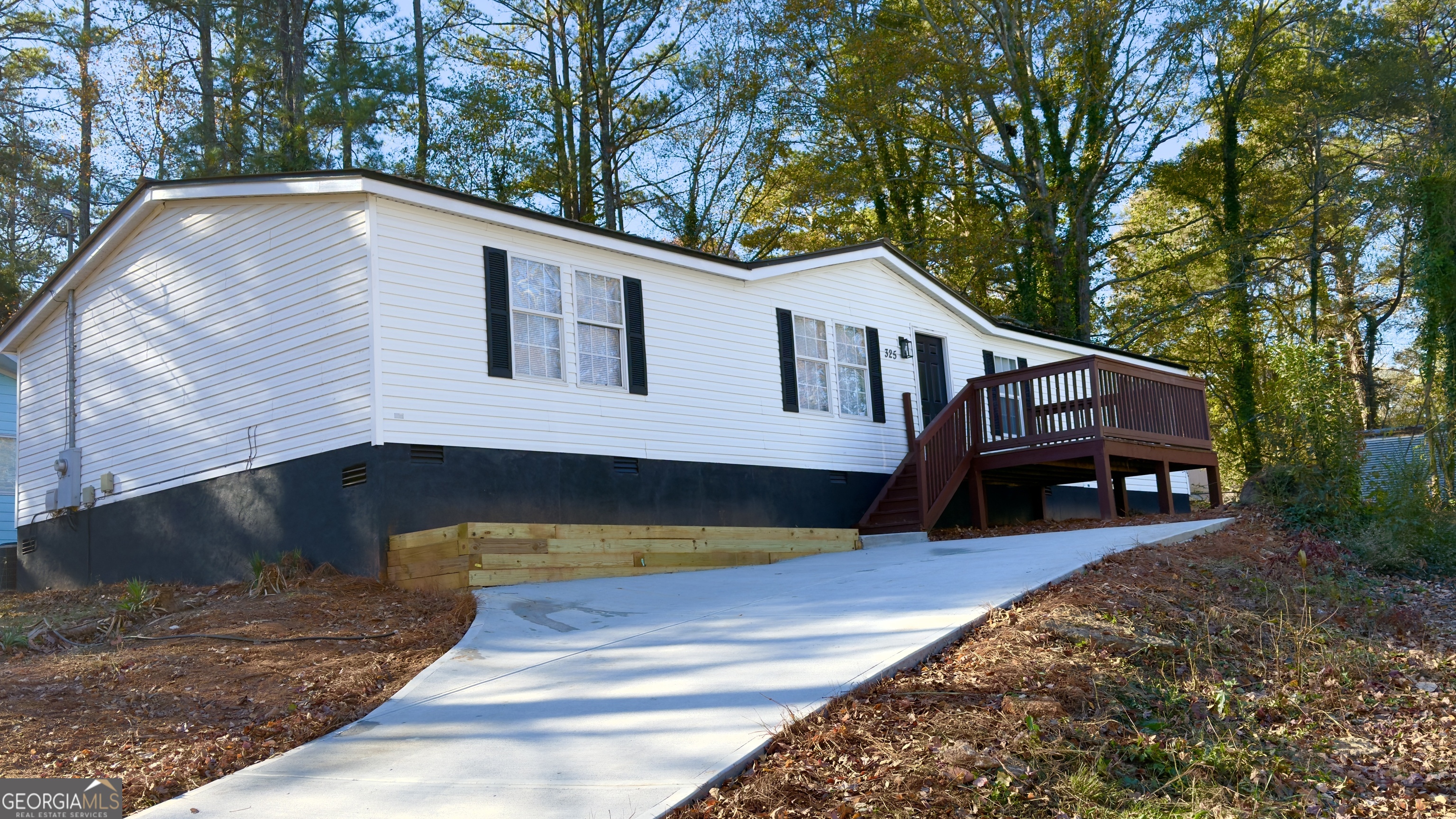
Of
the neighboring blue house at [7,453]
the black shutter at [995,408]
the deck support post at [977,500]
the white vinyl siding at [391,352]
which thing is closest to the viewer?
the white vinyl siding at [391,352]

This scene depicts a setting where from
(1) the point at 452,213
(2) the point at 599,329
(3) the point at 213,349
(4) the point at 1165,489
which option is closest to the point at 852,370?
(2) the point at 599,329

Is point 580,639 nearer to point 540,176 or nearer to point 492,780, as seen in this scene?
point 492,780

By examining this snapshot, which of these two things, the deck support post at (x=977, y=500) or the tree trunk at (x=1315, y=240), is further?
the tree trunk at (x=1315, y=240)

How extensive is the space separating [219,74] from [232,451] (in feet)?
47.5

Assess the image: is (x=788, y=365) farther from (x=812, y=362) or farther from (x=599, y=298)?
(x=599, y=298)

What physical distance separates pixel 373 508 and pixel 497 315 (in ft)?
7.86

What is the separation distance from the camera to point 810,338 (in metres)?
15.3

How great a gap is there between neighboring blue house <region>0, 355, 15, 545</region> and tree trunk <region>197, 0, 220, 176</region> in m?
5.36

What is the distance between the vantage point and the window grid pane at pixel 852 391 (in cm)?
1560

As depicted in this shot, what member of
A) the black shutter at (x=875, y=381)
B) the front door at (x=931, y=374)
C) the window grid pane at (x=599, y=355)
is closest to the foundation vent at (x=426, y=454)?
the window grid pane at (x=599, y=355)

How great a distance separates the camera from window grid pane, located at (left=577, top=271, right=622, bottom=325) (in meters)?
12.4

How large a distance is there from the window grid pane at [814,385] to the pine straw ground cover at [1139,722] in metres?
7.36

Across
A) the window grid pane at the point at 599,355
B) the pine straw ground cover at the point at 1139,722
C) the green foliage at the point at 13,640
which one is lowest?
the pine straw ground cover at the point at 1139,722

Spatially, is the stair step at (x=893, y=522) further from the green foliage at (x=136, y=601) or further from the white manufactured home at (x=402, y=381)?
the green foliage at (x=136, y=601)
